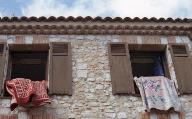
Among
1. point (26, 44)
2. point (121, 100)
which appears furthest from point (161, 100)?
point (26, 44)

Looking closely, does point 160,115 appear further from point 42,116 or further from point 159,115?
point 42,116

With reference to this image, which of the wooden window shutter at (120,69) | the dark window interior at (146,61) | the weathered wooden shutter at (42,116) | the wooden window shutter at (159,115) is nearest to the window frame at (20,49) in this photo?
the weathered wooden shutter at (42,116)

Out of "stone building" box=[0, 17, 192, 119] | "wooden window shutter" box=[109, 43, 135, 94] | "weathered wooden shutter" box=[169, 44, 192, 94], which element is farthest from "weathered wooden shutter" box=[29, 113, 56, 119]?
"weathered wooden shutter" box=[169, 44, 192, 94]

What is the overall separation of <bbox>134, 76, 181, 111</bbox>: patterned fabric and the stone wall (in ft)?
0.75

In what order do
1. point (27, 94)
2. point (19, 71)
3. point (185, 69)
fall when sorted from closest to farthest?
point (27, 94) < point (185, 69) < point (19, 71)

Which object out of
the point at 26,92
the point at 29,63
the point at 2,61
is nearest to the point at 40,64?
the point at 29,63

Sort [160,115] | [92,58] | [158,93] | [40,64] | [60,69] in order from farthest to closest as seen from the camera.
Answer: [40,64]
[92,58]
[60,69]
[158,93]
[160,115]

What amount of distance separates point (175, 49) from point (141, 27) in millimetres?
1153

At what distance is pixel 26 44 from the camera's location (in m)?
11.0

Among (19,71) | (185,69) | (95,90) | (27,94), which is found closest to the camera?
(27,94)

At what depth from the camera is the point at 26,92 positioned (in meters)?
9.40

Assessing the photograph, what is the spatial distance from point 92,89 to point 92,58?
1063 millimetres

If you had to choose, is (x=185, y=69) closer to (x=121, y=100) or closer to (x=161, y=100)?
(x=161, y=100)

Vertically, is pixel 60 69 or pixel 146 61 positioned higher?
pixel 146 61
